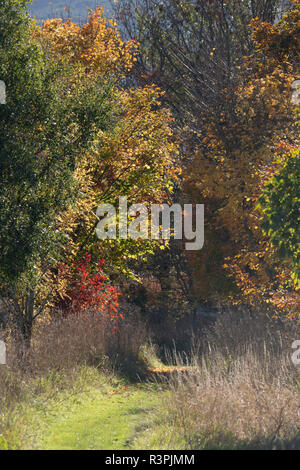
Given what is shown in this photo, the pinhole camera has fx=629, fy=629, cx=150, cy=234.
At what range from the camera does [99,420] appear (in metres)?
10.9

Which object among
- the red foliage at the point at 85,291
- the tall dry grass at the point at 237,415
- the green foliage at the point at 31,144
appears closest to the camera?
the tall dry grass at the point at 237,415

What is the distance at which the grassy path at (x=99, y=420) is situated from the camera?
9078mm

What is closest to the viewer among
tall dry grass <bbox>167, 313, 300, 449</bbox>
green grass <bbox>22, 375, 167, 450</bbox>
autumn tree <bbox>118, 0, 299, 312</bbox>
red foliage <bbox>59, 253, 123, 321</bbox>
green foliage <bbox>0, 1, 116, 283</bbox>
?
tall dry grass <bbox>167, 313, 300, 449</bbox>

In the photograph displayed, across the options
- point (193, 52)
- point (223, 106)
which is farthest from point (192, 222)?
point (193, 52)

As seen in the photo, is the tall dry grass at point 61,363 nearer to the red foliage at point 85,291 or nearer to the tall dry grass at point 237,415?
the red foliage at point 85,291

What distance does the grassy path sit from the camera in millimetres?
9078

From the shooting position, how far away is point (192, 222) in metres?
23.7

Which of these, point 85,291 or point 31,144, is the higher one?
point 31,144

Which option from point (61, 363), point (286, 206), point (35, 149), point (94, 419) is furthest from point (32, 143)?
point (94, 419)

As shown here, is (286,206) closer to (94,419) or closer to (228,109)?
(94,419)

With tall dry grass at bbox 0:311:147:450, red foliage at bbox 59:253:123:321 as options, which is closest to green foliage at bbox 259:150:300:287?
tall dry grass at bbox 0:311:147:450

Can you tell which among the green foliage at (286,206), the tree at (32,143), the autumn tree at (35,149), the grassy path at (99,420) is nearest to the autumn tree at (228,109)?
the green foliage at (286,206)

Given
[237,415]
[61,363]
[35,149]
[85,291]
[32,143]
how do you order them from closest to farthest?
[237,415] → [35,149] → [32,143] → [61,363] → [85,291]

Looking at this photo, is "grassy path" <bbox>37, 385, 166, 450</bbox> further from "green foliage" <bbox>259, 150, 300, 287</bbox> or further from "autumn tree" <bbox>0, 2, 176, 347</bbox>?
"green foliage" <bbox>259, 150, 300, 287</bbox>
